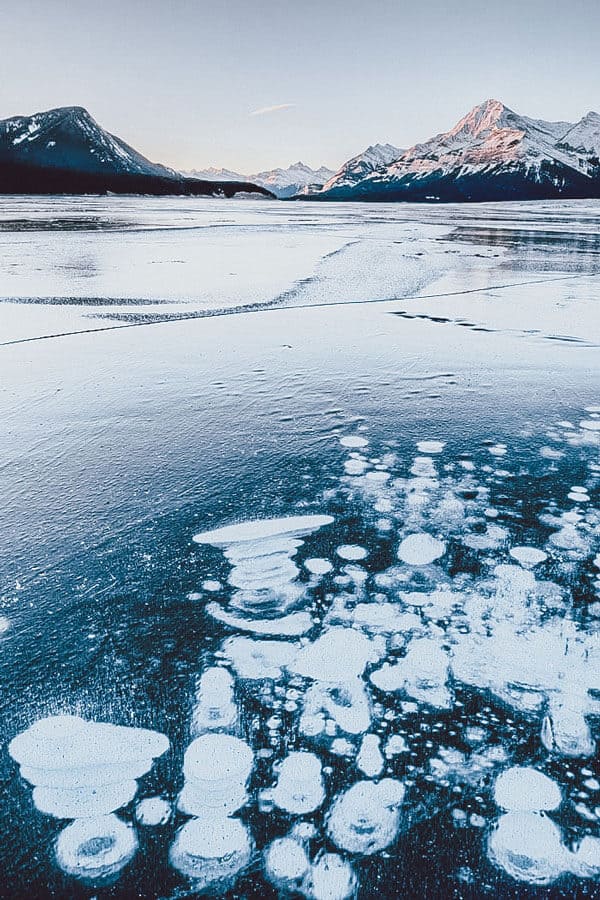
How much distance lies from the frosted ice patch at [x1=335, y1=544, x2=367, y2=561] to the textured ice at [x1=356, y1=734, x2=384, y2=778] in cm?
71

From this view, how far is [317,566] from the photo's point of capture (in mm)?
1919

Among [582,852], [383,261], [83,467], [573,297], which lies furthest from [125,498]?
[383,261]

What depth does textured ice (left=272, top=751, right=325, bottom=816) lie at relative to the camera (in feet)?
3.76

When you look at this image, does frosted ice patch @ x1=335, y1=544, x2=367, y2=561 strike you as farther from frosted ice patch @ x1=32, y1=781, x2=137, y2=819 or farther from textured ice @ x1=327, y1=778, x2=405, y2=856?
frosted ice patch @ x1=32, y1=781, x2=137, y2=819

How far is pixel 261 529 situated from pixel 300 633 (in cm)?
57

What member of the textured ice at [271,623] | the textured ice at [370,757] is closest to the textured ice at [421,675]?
the textured ice at [370,757]

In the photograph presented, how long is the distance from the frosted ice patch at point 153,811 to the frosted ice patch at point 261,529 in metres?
0.93

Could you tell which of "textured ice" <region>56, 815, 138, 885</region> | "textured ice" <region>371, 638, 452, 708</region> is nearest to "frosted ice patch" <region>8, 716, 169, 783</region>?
"textured ice" <region>56, 815, 138, 885</region>

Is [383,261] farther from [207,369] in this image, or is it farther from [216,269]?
[207,369]

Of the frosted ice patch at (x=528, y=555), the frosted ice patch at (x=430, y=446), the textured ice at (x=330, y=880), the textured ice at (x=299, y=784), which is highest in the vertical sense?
the frosted ice patch at (x=430, y=446)

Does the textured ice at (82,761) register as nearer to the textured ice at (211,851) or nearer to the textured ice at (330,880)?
the textured ice at (211,851)

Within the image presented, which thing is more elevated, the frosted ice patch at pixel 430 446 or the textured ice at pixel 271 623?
the frosted ice patch at pixel 430 446

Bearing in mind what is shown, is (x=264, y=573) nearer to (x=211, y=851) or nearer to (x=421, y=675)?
(x=421, y=675)

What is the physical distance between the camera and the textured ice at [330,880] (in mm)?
1006
